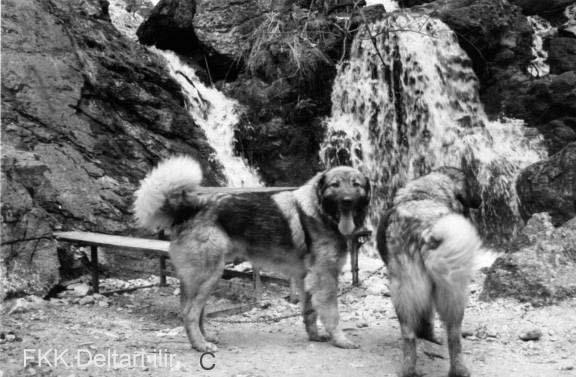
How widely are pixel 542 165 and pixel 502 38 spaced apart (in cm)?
630

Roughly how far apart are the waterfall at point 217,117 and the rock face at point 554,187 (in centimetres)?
517

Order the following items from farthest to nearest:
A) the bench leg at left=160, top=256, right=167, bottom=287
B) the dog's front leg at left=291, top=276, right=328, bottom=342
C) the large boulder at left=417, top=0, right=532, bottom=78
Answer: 1. the large boulder at left=417, top=0, right=532, bottom=78
2. the bench leg at left=160, top=256, right=167, bottom=287
3. the dog's front leg at left=291, top=276, right=328, bottom=342

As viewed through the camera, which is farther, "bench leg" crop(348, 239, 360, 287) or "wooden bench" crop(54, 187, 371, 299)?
"bench leg" crop(348, 239, 360, 287)

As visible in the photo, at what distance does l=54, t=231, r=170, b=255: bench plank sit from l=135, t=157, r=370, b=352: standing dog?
1.54 m

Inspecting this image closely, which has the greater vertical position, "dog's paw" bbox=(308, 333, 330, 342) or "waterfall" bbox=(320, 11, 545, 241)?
"waterfall" bbox=(320, 11, 545, 241)

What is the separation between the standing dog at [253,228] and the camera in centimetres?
488

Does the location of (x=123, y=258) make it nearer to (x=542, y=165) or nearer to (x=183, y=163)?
(x=183, y=163)

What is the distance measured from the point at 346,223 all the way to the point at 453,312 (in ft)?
4.25

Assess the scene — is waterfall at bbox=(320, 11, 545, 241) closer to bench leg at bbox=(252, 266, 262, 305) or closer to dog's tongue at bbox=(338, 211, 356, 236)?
bench leg at bbox=(252, 266, 262, 305)

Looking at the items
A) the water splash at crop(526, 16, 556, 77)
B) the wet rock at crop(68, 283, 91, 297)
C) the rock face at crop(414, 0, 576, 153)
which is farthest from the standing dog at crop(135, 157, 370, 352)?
the water splash at crop(526, 16, 556, 77)

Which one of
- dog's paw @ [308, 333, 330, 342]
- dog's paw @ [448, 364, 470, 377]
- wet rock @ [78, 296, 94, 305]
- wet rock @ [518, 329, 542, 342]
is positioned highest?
dog's paw @ [448, 364, 470, 377]

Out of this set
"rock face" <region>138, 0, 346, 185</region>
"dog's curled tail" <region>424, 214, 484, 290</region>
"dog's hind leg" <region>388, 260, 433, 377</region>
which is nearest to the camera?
"dog's curled tail" <region>424, 214, 484, 290</region>

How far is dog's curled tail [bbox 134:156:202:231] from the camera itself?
16.0 ft

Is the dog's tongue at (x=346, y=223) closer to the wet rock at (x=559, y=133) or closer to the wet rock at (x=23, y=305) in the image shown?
the wet rock at (x=23, y=305)
